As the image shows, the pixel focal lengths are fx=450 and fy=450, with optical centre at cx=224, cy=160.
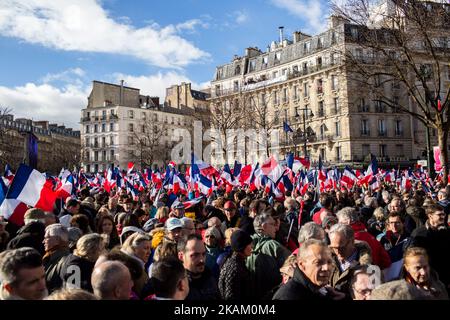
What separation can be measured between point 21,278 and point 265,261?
2.32 meters

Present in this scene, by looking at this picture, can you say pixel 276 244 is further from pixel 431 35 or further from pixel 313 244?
pixel 431 35

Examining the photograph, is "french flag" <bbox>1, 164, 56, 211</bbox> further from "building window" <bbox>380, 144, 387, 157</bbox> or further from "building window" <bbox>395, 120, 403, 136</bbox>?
"building window" <bbox>395, 120, 403, 136</bbox>

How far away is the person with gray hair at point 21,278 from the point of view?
123 inches

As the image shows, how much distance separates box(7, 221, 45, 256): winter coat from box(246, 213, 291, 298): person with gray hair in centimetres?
242

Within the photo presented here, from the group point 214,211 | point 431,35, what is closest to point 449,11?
point 431,35

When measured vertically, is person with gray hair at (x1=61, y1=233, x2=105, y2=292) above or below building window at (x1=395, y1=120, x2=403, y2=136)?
below

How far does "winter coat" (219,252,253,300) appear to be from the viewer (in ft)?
13.4

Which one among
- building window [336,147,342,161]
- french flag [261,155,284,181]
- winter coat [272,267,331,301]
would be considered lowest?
winter coat [272,267,331,301]

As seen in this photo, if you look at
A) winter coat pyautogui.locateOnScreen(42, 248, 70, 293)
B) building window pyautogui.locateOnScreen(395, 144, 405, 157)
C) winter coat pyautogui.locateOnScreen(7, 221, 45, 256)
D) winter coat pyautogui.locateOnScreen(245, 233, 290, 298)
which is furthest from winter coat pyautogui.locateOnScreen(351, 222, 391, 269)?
building window pyautogui.locateOnScreen(395, 144, 405, 157)

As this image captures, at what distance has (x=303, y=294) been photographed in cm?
320

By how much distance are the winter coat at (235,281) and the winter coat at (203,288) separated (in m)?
0.14

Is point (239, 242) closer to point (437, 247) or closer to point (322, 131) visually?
point (437, 247)

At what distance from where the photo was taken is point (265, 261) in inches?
179

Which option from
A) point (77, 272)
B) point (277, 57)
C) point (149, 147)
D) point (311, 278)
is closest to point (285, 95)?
point (277, 57)
